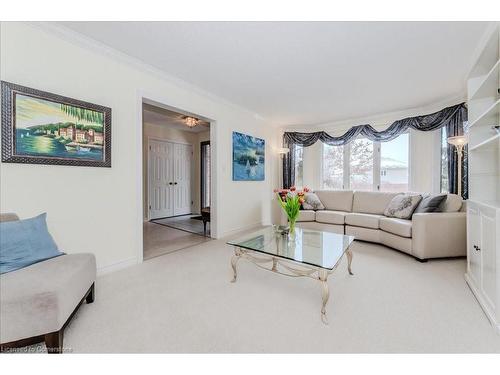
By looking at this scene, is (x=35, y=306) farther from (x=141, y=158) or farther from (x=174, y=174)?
(x=174, y=174)

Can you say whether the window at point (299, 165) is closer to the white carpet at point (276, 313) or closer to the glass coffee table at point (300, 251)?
the glass coffee table at point (300, 251)

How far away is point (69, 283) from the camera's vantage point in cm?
132

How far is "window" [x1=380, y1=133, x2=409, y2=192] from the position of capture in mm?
4168

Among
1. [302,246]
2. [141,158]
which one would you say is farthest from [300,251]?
[141,158]

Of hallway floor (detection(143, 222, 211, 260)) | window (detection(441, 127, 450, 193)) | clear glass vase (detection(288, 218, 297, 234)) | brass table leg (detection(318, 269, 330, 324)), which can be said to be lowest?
hallway floor (detection(143, 222, 211, 260))

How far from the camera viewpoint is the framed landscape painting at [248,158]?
411cm

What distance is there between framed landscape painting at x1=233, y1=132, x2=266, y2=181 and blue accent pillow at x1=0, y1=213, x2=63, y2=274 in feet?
9.23

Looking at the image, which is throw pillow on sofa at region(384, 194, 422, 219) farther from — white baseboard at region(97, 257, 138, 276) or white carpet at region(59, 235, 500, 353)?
white baseboard at region(97, 257, 138, 276)

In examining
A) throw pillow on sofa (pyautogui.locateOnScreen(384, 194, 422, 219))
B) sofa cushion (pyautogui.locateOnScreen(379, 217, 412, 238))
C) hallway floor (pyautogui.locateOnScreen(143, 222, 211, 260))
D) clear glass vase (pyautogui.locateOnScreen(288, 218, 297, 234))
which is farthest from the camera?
throw pillow on sofa (pyautogui.locateOnScreen(384, 194, 422, 219))

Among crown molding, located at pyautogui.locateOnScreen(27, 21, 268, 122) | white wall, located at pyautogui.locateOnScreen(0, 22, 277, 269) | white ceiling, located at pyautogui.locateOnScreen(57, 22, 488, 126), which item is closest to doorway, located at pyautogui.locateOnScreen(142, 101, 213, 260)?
crown molding, located at pyautogui.locateOnScreen(27, 21, 268, 122)

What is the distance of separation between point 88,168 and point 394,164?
16.1 feet

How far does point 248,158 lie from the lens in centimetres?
439
